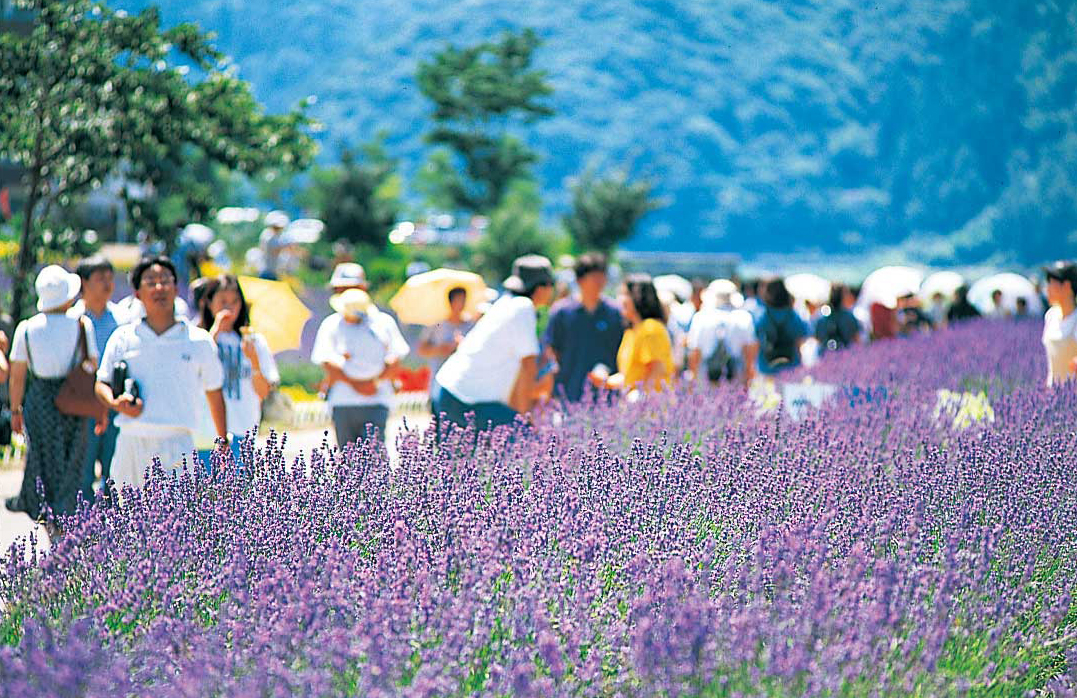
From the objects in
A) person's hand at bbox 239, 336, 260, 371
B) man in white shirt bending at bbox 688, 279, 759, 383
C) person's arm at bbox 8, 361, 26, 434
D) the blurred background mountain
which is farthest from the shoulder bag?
the blurred background mountain

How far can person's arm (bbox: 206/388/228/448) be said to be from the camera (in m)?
5.51

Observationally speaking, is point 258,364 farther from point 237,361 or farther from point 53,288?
point 53,288

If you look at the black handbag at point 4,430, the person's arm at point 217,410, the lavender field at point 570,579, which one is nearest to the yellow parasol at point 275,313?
the person's arm at point 217,410

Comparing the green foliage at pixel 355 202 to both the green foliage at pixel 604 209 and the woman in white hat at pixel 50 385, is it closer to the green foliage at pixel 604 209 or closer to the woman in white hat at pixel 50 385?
the green foliage at pixel 604 209

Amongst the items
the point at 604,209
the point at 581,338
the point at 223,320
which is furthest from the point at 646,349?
the point at 604,209

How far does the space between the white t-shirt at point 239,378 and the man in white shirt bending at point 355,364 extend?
0.75m

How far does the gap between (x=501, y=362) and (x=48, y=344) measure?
2027mm

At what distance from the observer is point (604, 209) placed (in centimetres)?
5103

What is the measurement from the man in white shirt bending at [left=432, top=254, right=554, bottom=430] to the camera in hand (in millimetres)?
1530

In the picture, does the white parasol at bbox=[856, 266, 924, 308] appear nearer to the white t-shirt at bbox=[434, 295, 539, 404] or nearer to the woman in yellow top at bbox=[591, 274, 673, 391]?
the woman in yellow top at bbox=[591, 274, 673, 391]


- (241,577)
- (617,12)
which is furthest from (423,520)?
(617,12)

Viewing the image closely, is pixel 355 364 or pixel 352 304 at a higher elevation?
pixel 352 304

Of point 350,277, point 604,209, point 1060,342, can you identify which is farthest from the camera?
point 604,209

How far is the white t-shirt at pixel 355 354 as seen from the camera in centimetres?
726
